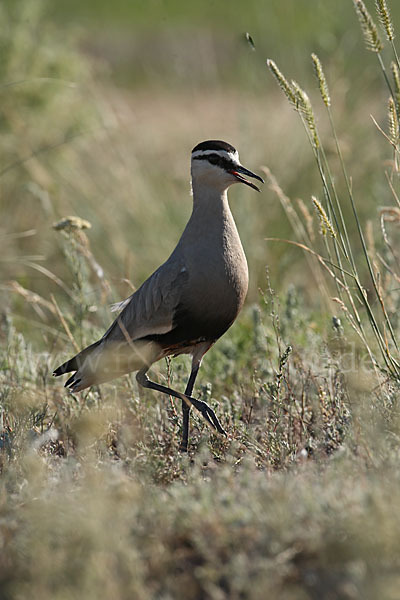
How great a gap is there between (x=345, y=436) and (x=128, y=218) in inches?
163

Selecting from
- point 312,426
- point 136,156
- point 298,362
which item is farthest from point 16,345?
point 136,156

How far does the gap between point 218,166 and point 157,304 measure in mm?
753

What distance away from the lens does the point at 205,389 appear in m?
3.88

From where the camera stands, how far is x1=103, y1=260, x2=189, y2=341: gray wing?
12.3 ft

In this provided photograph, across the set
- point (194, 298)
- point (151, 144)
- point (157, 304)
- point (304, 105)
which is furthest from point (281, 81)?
point (151, 144)

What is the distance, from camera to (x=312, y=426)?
333cm

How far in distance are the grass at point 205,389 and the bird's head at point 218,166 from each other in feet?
0.59

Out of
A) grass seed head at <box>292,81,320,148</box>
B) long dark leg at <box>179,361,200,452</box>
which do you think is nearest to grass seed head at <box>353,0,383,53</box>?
grass seed head at <box>292,81,320,148</box>

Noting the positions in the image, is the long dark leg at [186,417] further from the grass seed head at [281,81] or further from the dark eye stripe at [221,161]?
the grass seed head at [281,81]

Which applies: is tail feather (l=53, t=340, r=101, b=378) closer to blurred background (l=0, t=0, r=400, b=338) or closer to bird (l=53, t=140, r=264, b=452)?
bird (l=53, t=140, r=264, b=452)

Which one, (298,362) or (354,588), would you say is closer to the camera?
(354,588)

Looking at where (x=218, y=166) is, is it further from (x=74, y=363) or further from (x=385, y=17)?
(x=74, y=363)

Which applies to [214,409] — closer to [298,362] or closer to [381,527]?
[298,362]

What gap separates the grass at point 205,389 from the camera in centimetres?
216
